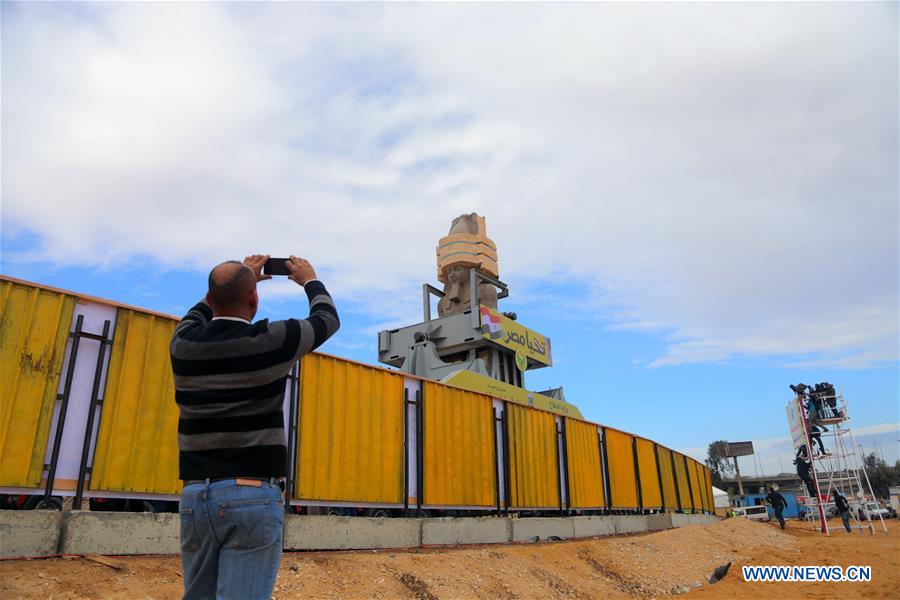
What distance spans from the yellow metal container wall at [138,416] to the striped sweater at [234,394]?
4.30m

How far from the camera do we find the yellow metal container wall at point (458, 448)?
9789 mm

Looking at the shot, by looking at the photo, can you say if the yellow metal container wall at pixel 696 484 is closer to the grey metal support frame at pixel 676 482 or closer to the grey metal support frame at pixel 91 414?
the grey metal support frame at pixel 676 482

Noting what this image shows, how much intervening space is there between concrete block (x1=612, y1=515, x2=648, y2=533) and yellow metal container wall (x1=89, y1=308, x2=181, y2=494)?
37.5 feet

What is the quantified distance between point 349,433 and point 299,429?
3.03 ft

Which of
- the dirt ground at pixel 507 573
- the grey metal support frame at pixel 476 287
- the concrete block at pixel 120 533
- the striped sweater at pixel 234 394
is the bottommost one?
the dirt ground at pixel 507 573

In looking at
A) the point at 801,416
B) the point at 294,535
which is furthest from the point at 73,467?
the point at 801,416

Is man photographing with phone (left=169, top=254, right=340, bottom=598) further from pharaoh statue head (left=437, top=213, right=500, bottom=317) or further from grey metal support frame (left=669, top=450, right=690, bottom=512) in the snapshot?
grey metal support frame (left=669, top=450, right=690, bottom=512)

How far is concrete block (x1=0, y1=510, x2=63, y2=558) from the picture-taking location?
16.8ft

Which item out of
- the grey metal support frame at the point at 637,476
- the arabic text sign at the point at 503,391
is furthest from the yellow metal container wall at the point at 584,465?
the grey metal support frame at the point at 637,476

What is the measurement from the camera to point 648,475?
17.8 m

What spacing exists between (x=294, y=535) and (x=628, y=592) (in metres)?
5.17

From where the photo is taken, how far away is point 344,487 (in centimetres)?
820

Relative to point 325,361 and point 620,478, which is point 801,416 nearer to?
point 620,478

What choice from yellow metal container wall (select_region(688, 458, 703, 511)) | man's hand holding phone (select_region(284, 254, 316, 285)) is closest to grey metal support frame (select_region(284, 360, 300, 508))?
man's hand holding phone (select_region(284, 254, 316, 285))
